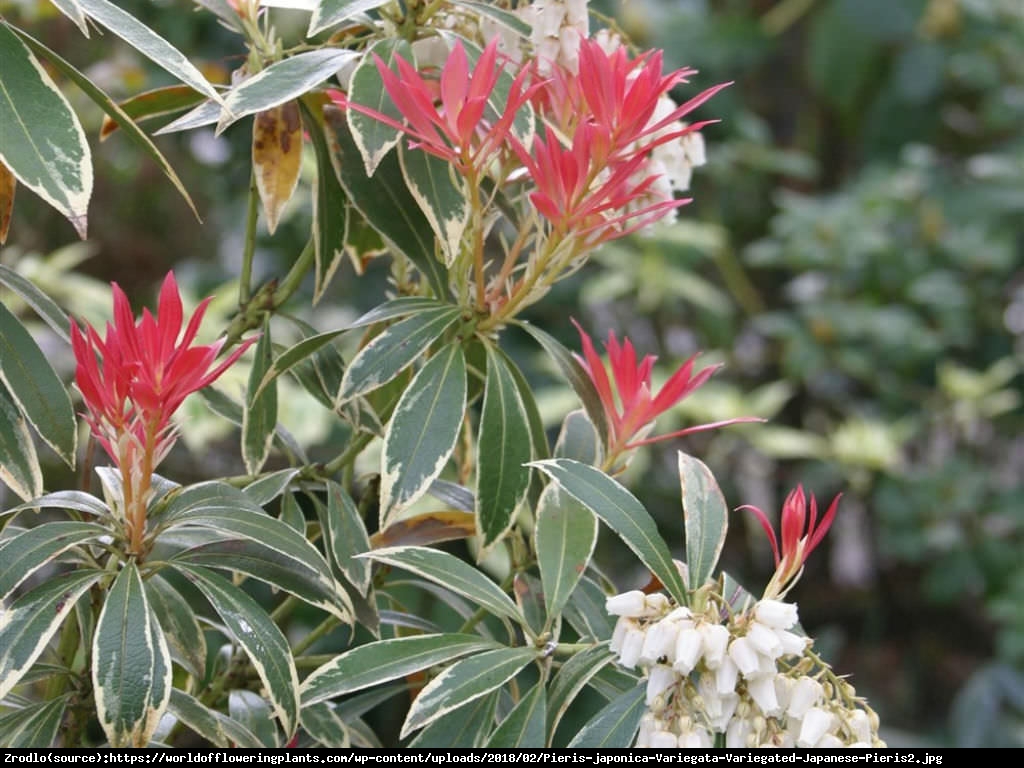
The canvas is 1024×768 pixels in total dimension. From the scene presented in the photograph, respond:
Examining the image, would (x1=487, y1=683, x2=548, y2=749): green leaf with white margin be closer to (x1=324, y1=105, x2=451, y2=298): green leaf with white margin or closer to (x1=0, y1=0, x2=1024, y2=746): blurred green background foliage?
(x1=324, y1=105, x2=451, y2=298): green leaf with white margin

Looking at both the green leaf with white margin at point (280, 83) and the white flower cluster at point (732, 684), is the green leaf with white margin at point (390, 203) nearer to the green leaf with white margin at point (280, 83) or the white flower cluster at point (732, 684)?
the green leaf with white margin at point (280, 83)

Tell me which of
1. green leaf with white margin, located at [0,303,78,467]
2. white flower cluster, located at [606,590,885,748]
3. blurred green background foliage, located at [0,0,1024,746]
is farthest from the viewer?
blurred green background foliage, located at [0,0,1024,746]

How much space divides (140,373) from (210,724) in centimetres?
21

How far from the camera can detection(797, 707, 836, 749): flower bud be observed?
0.48 m

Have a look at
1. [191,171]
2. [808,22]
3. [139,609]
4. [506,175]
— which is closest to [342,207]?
[506,175]

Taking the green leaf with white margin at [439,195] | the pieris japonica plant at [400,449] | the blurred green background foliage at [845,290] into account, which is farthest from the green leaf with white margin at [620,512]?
the blurred green background foliage at [845,290]

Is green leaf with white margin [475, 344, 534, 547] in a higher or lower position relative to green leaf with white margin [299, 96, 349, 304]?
lower

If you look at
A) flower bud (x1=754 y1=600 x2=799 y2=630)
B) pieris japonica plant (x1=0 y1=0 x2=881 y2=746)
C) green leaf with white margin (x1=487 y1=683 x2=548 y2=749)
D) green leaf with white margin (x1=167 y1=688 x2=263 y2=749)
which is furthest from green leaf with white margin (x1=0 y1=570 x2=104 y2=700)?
flower bud (x1=754 y1=600 x2=799 y2=630)

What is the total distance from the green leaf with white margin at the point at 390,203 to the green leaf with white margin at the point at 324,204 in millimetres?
14

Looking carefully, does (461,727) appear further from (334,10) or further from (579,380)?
(334,10)

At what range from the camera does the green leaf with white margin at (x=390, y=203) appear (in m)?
0.65

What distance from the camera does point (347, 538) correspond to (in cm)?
62

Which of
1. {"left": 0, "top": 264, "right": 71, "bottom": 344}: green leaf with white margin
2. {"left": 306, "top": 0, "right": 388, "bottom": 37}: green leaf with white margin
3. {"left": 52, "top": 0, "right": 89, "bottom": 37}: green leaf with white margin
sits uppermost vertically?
{"left": 52, "top": 0, "right": 89, "bottom": 37}: green leaf with white margin

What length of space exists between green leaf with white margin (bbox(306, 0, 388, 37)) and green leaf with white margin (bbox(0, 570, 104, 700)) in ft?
0.98
